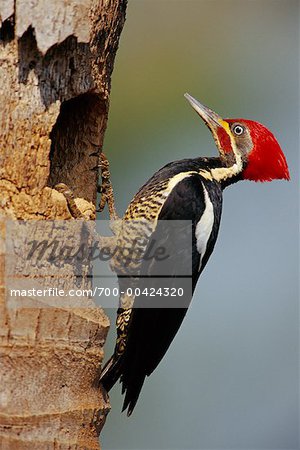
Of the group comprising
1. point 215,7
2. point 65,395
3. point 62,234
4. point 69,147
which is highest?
point 215,7

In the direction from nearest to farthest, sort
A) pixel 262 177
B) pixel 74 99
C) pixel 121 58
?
1. pixel 74 99
2. pixel 262 177
3. pixel 121 58

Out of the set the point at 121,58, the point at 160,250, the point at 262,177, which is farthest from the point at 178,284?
the point at 121,58

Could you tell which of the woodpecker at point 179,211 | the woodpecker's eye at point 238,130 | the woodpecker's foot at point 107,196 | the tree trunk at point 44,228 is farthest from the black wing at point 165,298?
the tree trunk at point 44,228

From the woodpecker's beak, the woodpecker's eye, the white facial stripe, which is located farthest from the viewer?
the woodpecker's beak

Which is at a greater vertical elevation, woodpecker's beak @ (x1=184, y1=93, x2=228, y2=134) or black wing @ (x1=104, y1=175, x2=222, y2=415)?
woodpecker's beak @ (x1=184, y1=93, x2=228, y2=134)

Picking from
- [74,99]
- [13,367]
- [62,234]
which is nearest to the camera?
[13,367]

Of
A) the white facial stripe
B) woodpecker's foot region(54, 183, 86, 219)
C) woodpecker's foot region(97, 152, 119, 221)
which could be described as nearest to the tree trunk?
woodpecker's foot region(54, 183, 86, 219)

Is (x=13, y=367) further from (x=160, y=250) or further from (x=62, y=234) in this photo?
(x=160, y=250)

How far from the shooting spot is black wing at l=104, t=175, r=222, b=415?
469 cm

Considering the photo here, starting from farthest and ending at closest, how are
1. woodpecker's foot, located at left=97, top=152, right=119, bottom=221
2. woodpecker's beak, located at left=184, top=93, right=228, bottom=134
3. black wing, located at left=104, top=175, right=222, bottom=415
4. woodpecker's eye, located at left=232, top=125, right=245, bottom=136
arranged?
woodpecker's beak, located at left=184, top=93, right=228, bottom=134, woodpecker's eye, located at left=232, top=125, right=245, bottom=136, woodpecker's foot, located at left=97, top=152, right=119, bottom=221, black wing, located at left=104, top=175, right=222, bottom=415

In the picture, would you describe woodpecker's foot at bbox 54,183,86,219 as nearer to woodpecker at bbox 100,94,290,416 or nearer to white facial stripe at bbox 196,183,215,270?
woodpecker at bbox 100,94,290,416

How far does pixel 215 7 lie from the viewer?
23.2 ft

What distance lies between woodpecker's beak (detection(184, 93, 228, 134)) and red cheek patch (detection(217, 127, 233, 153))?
1.5 inches

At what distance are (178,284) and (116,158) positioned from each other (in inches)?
89.9
